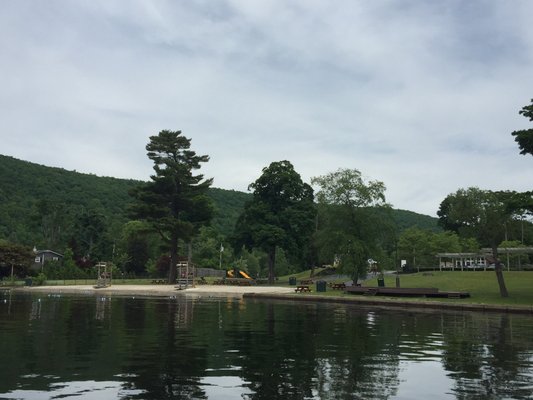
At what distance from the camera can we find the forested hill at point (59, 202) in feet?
347

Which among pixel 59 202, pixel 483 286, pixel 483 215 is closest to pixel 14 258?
pixel 59 202

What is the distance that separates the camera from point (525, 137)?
109ft

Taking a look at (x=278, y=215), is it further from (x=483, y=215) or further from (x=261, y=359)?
(x=261, y=359)

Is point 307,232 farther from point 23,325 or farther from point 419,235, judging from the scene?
point 23,325

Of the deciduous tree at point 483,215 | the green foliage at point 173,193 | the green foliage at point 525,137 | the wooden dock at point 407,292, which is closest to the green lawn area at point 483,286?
the wooden dock at point 407,292

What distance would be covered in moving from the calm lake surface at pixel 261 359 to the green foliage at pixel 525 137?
1623cm

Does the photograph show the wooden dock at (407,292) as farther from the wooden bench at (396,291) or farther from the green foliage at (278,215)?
the green foliage at (278,215)

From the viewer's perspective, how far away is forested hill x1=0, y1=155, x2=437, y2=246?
10575cm

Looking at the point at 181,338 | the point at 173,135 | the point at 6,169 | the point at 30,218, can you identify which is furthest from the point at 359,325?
the point at 6,169

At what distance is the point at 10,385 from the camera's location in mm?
9312

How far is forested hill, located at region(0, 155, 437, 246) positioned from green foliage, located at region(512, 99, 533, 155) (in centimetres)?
5838

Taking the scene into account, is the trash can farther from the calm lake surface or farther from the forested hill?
the forested hill

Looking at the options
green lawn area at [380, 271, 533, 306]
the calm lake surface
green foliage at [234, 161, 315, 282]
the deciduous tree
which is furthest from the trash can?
the calm lake surface

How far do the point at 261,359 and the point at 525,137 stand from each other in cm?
2834
